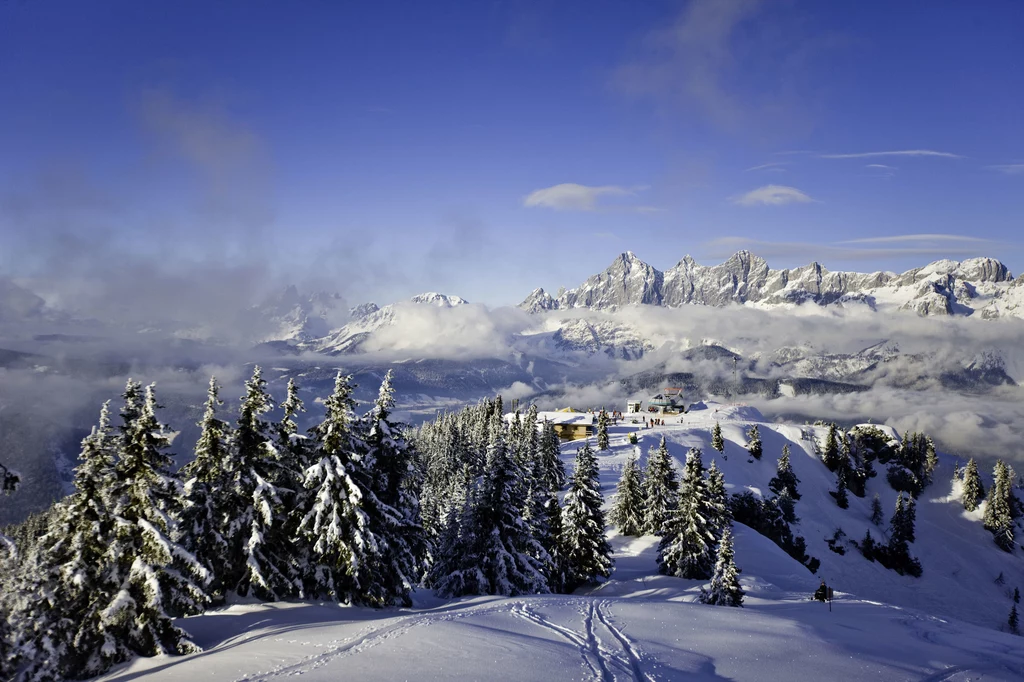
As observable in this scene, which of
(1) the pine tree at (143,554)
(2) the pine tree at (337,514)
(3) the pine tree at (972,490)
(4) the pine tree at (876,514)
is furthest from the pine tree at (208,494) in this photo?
(3) the pine tree at (972,490)

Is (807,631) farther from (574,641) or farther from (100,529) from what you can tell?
(100,529)

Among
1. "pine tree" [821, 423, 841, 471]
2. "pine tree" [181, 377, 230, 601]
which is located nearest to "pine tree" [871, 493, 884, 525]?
"pine tree" [821, 423, 841, 471]

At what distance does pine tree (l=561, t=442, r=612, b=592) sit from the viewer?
41.3 metres

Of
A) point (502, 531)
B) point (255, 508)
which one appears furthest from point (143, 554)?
point (502, 531)

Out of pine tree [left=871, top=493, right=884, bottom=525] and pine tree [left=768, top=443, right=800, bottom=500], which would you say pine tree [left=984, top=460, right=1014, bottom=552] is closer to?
pine tree [left=871, top=493, right=884, bottom=525]

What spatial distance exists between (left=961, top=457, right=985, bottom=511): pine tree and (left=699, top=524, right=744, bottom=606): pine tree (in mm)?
138534

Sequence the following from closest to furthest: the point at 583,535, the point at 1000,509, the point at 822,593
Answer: the point at 822,593
the point at 583,535
the point at 1000,509

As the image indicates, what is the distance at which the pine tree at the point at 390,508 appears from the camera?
25.8 m

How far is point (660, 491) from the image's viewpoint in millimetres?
55969

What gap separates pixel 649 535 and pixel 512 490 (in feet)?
101

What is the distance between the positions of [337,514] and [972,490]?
162374mm

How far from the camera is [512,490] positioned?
3341 cm

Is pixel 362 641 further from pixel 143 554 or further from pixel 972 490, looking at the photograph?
pixel 972 490

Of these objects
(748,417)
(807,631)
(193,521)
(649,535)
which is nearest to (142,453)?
(193,521)
